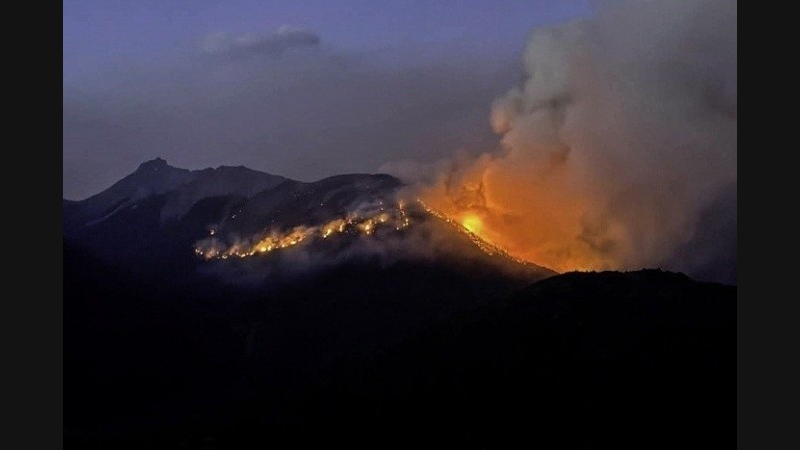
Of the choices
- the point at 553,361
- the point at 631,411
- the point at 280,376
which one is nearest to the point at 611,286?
the point at 553,361

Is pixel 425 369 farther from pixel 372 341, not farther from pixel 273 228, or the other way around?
pixel 273 228

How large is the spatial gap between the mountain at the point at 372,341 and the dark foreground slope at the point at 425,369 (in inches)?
6.5

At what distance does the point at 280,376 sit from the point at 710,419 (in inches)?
1767

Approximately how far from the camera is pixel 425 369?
63.5 m

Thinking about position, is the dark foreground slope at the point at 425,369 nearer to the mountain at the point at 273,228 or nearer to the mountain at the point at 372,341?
the mountain at the point at 372,341

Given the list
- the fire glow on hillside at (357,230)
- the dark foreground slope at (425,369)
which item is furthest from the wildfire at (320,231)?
the dark foreground slope at (425,369)

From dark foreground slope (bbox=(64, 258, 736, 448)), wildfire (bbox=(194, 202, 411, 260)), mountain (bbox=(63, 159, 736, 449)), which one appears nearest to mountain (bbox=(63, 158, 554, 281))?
wildfire (bbox=(194, 202, 411, 260))

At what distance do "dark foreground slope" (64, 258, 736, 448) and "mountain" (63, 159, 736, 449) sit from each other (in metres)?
0.17

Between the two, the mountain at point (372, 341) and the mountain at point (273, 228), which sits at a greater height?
the mountain at point (273, 228)

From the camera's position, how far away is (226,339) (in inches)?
3701

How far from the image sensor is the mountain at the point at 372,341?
54.5 metres

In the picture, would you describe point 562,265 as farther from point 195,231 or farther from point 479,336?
point 195,231

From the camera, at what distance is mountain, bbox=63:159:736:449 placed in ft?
179

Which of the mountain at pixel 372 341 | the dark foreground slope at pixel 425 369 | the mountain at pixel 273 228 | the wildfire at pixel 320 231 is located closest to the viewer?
the dark foreground slope at pixel 425 369
